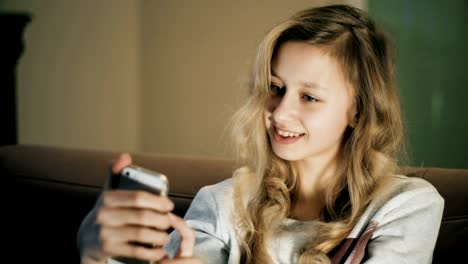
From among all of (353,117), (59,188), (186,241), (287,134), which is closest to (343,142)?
(353,117)

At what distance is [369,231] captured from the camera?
916 millimetres

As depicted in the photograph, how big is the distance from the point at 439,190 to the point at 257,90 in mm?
434

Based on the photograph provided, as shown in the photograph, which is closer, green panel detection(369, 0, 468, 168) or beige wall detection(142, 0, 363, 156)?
green panel detection(369, 0, 468, 168)

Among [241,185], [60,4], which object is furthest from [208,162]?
[60,4]

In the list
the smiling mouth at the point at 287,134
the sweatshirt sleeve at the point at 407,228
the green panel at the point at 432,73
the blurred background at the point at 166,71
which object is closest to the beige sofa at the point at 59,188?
the smiling mouth at the point at 287,134

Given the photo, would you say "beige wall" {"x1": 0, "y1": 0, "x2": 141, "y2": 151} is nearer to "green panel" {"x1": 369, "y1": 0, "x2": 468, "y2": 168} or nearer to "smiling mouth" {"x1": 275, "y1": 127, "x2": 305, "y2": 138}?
"green panel" {"x1": 369, "y1": 0, "x2": 468, "y2": 168}

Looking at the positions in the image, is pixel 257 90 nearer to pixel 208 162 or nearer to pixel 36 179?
pixel 208 162

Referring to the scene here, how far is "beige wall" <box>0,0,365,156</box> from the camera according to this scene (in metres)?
2.33

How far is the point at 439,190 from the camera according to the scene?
107 centimetres

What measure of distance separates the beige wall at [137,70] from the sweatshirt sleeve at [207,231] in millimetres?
1246

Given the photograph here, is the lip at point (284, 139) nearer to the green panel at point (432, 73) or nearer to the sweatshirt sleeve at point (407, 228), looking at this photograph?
the sweatshirt sleeve at point (407, 228)

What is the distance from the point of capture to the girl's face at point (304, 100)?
99 cm

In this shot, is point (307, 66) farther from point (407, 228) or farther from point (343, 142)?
point (407, 228)

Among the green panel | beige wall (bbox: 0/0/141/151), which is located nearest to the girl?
the green panel
